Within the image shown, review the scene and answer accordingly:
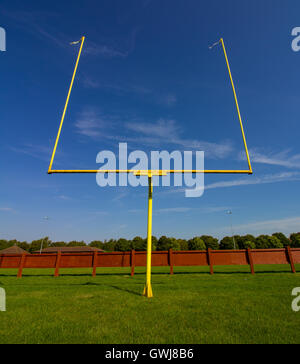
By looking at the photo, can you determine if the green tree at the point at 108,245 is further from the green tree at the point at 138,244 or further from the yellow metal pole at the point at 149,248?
the yellow metal pole at the point at 149,248

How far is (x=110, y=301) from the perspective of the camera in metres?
5.53

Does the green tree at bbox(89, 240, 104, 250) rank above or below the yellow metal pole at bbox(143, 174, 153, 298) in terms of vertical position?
above

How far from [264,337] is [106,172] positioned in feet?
18.2

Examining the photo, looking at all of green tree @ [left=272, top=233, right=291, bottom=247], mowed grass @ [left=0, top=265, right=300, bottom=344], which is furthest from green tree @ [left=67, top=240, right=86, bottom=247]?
mowed grass @ [left=0, top=265, right=300, bottom=344]

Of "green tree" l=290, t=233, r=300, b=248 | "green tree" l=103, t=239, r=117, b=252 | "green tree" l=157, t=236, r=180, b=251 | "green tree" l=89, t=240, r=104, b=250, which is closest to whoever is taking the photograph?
"green tree" l=157, t=236, r=180, b=251

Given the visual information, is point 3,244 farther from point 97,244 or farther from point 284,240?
point 284,240

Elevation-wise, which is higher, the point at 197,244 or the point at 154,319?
the point at 197,244

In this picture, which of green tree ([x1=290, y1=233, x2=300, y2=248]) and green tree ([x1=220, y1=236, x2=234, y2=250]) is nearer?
green tree ([x1=290, y1=233, x2=300, y2=248])

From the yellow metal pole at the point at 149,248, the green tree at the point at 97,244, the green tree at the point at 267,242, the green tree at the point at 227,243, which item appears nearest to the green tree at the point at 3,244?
the green tree at the point at 97,244
